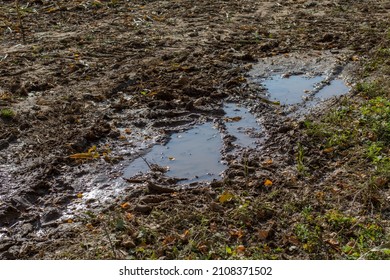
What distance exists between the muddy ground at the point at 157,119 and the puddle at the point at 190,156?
0.39ft

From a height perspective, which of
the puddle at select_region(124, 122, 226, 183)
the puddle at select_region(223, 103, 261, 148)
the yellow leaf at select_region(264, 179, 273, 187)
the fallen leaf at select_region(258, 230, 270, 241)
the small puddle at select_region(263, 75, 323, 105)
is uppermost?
the fallen leaf at select_region(258, 230, 270, 241)

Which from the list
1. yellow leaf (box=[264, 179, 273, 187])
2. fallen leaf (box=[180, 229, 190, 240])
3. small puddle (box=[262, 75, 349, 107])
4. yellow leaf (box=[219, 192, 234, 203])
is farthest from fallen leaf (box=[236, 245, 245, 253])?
small puddle (box=[262, 75, 349, 107])

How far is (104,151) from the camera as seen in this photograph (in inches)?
218

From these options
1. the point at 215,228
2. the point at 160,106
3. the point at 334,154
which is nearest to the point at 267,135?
the point at 334,154

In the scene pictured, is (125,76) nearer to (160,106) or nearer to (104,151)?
(160,106)

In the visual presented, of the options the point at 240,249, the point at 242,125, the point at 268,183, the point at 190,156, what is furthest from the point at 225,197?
the point at 242,125

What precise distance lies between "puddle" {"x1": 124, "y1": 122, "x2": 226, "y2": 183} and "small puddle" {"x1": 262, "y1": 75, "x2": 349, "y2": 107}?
1.16 m

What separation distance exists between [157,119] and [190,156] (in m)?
0.83

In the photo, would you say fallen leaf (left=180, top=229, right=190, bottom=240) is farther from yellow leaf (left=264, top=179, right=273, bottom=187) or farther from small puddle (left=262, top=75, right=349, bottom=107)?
small puddle (left=262, top=75, right=349, bottom=107)

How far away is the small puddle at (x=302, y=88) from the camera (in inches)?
266

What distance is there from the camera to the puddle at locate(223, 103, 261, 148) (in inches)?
226

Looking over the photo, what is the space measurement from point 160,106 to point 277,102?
1.20 metres

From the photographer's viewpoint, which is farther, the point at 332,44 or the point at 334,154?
the point at 332,44
